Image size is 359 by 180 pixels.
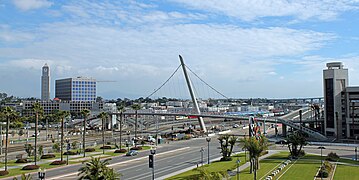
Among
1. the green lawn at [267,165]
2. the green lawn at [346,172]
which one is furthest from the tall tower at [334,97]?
the green lawn at [346,172]

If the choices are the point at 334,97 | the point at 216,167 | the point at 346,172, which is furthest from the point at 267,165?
the point at 334,97

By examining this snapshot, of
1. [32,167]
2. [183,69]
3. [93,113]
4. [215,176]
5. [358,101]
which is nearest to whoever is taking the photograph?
[215,176]

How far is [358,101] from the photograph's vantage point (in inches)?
3275

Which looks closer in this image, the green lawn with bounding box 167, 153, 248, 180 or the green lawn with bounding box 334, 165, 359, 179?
the green lawn with bounding box 334, 165, 359, 179

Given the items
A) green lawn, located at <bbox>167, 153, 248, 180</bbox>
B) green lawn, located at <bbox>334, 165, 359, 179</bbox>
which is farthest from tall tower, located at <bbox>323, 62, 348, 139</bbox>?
green lawn, located at <bbox>167, 153, 248, 180</bbox>

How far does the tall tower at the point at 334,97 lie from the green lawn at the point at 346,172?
39.8 metres

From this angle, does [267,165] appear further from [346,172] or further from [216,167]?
[346,172]

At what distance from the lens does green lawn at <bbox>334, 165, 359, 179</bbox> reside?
40031 millimetres

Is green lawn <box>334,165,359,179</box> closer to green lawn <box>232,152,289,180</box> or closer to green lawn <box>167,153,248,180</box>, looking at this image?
green lawn <box>232,152,289,180</box>

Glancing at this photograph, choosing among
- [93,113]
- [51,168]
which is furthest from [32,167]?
[93,113]

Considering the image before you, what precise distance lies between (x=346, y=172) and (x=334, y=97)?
46.3 meters

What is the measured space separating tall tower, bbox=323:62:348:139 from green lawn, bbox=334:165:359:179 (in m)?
39.8

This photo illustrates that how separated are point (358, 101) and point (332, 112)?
6.23 metres

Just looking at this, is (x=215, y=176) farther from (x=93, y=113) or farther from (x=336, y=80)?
(x=93, y=113)
